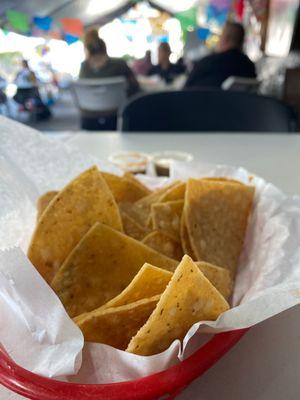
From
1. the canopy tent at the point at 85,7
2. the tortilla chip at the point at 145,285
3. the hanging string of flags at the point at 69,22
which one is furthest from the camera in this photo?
the canopy tent at the point at 85,7

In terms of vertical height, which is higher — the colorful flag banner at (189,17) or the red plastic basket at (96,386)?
the red plastic basket at (96,386)

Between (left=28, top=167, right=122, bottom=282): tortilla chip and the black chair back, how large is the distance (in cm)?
116

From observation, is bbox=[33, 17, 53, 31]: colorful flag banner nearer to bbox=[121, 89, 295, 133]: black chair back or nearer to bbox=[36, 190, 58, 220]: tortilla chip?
bbox=[121, 89, 295, 133]: black chair back

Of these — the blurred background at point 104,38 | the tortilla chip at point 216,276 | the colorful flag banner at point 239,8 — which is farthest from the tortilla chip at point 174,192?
the colorful flag banner at point 239,8

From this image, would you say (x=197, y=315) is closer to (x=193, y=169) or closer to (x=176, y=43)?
(x=193, y=169)

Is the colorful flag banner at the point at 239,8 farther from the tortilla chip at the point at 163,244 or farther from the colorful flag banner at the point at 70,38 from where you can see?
the tortilla chip at the point at 163,244

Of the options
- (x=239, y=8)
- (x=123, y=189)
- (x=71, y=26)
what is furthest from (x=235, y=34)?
(x=71, y=26)

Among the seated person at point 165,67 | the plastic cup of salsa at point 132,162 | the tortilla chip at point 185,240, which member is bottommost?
the seated person at point 165,67

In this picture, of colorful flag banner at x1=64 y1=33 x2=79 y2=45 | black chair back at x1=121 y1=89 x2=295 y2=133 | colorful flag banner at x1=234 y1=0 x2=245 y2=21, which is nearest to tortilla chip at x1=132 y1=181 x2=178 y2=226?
black chair back at x1=121 y1=89 x2=295 y2=133

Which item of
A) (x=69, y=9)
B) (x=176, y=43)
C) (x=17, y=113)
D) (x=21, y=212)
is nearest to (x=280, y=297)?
(x=21, y=212)

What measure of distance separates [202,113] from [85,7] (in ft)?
27.5

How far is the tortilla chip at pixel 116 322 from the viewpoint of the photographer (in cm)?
53

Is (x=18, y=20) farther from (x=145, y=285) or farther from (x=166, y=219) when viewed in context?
(x=145, y=285)

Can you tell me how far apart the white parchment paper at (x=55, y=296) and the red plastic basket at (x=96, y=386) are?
22mm
